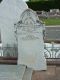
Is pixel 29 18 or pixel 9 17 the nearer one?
pixel 29 18

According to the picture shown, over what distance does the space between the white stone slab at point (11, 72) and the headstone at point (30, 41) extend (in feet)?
1.03

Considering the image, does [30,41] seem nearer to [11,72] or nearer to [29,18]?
[29,18]

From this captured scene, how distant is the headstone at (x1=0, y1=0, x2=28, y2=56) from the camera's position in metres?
9.64

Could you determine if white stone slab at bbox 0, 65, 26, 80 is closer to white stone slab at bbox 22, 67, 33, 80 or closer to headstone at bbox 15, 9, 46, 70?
white stone slab at bbox 22, 67, 33, 80

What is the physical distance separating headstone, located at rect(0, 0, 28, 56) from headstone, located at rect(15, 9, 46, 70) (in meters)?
0.88

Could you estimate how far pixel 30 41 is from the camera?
28.7ft

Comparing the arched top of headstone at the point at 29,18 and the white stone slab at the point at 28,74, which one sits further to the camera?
the arched top of headstone at the point at 29,18

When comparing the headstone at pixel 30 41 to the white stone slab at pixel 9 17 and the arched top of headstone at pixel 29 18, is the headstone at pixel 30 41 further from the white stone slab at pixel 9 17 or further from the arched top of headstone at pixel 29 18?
the white stone slab at pixel 9 17

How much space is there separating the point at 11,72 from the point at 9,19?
6.52 ft

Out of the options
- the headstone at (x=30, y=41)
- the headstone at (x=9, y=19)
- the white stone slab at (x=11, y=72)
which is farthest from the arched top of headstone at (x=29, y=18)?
the white stone slab at (x=11, y=72)

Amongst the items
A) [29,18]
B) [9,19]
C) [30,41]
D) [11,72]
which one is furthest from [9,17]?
[11,72]

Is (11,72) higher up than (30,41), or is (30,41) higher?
(30,41)

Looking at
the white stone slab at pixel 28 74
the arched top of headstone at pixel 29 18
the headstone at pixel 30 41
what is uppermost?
the arched top of headstone at pixel 29 18

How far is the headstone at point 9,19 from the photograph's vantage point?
9641mm
